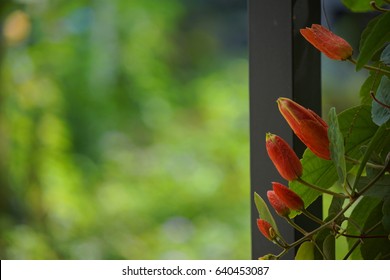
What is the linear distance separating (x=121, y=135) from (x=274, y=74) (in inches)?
53.3

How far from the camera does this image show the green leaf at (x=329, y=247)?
1.00ft

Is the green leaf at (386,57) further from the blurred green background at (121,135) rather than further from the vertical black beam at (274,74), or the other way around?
the blurred green background at (121,135)

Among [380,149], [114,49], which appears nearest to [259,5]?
[380,149]

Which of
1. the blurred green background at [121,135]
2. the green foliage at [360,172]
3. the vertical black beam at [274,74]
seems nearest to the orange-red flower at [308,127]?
the green foliage at [360,172]

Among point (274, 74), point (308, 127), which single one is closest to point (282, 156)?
point (308, 127)

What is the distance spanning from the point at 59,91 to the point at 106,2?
25cm

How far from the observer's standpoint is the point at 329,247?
0.30 m

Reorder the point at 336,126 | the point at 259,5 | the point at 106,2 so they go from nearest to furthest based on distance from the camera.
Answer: the point at 336,126 → the point at 259,5 → the point at 106,2

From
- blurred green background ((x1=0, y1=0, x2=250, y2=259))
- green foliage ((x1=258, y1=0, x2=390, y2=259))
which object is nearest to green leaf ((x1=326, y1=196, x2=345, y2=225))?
green foliage ((x1=258, y1=0, x2=390, y2=259))

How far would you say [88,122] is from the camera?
1.72 metres

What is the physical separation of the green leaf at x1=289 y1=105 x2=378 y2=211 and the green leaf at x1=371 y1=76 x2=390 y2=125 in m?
0.02

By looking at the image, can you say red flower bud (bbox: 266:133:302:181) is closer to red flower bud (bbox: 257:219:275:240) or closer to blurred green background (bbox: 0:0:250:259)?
red flower bud (bbox: 257:219:275:240)

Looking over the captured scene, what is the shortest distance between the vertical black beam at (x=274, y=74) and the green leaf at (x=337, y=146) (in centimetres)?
13
